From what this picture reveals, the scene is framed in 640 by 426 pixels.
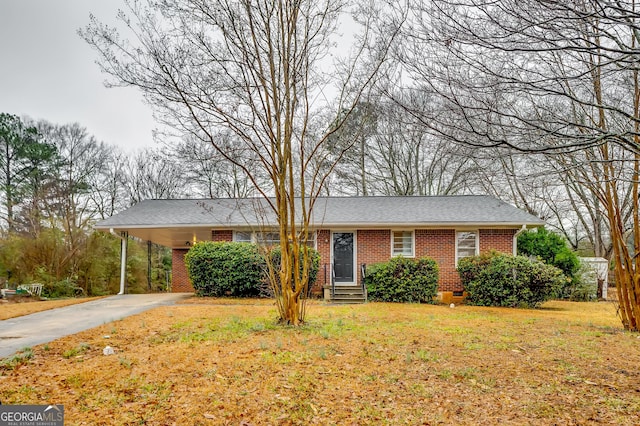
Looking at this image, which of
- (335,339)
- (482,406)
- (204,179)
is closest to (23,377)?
(335,339)

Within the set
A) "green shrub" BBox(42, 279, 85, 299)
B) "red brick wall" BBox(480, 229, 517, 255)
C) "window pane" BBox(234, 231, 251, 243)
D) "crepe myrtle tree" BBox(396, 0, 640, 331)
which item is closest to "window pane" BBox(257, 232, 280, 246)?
"window pane" BBox(234, 231, 251, 243)

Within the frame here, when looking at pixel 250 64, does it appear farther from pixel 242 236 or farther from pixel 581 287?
pixel 581 287

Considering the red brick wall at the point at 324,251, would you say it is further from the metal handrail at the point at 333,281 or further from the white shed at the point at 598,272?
the white shed at the point at 598,272

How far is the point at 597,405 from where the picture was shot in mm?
3727

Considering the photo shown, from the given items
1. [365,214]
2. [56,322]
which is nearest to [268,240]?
[365,214]

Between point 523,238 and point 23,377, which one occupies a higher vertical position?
point 523,238

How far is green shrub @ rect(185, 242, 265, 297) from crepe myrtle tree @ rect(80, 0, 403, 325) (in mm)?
6030

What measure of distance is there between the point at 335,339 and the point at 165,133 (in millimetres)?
4489

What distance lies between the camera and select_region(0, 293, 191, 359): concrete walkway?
623 cm

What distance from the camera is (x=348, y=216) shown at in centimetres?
1528

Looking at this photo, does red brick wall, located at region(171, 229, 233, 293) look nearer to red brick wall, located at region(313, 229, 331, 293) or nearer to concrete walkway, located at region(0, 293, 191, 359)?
red brick wall, located at region(313, 229, 331, 293)

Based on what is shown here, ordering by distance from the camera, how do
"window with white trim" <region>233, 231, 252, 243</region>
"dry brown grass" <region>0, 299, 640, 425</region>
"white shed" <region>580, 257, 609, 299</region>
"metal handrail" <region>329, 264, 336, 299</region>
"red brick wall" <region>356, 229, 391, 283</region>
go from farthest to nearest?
"white shed" <region>580, 257, 609, 299</region>, "window with white trim" <region>233, 231, 252, 243</region>, "red brick wall" <region>356, 229, 391, 283</region>, "metal handrail" <region>329, 264, 336, 299</region>, "dry brown grass" <region>0, 299, 640, 425</region>

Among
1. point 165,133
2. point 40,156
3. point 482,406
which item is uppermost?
point 40,156

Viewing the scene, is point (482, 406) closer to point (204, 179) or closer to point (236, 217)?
point (236, 217)
